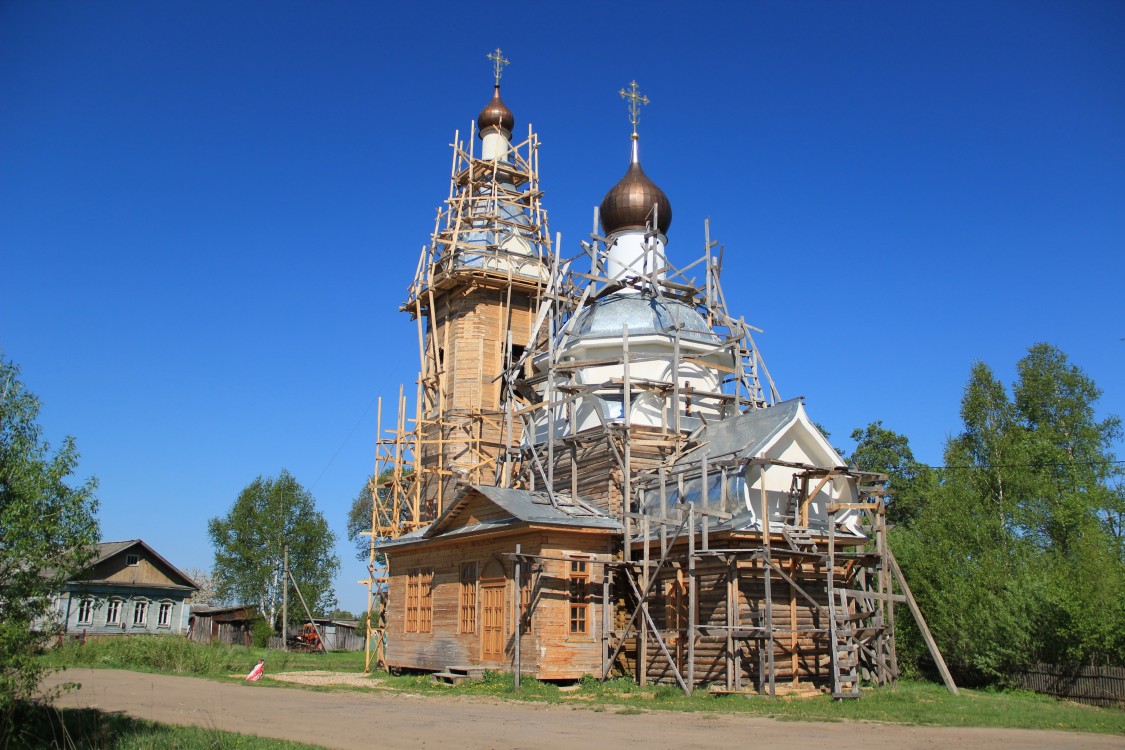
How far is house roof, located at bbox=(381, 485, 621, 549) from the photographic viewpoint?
2159cm

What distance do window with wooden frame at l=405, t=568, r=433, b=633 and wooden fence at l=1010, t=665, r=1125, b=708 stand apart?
1404 centimetres

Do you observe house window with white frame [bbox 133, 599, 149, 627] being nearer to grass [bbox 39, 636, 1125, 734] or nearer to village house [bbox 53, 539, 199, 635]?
village house [bbox 53, 539, 199, 635]

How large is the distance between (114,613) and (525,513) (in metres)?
33.7

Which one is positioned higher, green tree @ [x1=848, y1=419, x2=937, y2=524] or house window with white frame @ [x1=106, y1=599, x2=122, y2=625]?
green tree @ [x1=848, y1=419, x2=937, y2=524]

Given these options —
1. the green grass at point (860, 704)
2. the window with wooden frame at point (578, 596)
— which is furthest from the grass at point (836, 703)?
the window with wooden frame at point (578, 596)

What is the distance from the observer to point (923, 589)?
84.4ft

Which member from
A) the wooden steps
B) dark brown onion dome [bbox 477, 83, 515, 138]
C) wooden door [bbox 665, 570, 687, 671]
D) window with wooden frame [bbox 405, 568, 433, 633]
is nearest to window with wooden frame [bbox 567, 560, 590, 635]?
wooden door [bbox 665, 570, 687, 671]

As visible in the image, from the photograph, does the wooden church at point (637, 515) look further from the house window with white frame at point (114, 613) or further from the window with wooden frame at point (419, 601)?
the house window with white frame at point (114, 613)

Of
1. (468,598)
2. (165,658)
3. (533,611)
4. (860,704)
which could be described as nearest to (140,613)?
(165,658)

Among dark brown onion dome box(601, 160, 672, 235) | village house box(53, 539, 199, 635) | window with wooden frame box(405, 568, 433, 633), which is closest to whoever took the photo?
window with wooden frame box(405, 568, 433, 633)

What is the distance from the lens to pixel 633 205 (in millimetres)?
29156

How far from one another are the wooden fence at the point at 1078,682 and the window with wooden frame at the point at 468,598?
1240 centimetres

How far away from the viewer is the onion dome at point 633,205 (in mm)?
29141

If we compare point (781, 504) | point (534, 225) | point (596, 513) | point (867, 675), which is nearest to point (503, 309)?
point (534, 225)
